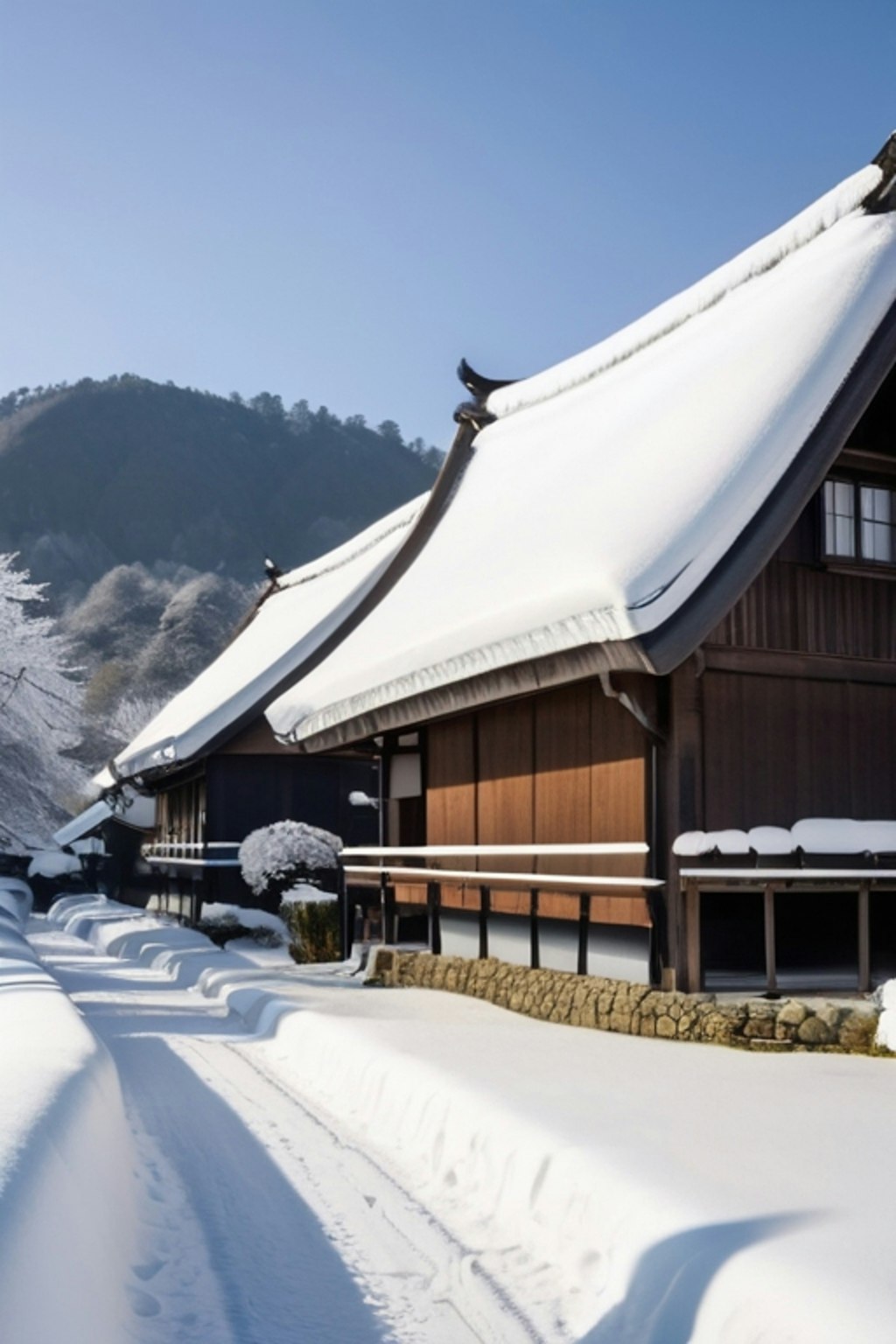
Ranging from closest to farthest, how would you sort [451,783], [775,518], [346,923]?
1. [775,518]
2. [451,783]
3. [346,923]

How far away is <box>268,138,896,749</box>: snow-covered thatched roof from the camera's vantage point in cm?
1043

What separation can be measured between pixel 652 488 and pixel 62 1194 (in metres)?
8.51

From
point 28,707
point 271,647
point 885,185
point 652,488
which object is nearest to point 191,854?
point 271,647

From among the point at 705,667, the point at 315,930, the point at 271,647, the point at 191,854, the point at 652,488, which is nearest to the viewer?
the point at 705,667

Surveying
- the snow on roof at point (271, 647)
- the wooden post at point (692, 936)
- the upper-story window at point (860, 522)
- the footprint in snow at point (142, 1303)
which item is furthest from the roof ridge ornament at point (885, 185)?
the footprint in snow at point (142, 1303)

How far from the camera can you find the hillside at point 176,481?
12056cm

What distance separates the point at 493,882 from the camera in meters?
14.2

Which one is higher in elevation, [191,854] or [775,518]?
[775,518]

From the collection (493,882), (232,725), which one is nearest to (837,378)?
(493,882)

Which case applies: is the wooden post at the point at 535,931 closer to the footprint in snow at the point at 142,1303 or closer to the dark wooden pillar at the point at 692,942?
the dark wooden pillar at the point at 692,942

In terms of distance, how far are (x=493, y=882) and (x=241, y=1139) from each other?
622cm

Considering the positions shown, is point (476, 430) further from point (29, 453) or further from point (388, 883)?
point (29, 453)

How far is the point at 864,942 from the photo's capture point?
1074 centimetres

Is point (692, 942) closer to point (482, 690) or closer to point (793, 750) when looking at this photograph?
point (793, 750)
